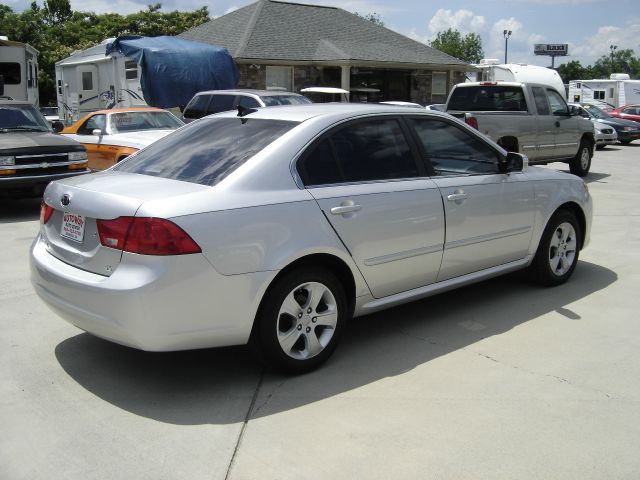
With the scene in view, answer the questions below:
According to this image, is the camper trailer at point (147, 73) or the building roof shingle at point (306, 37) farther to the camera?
the building roof shingle at point (306, 37)

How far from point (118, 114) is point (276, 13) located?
17858 mm

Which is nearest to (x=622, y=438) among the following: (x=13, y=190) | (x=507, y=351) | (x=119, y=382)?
(x=507, y=351)

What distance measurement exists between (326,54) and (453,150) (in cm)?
2164

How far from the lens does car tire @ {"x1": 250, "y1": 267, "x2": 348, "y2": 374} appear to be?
13.1 feet

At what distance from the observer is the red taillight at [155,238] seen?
143 inches

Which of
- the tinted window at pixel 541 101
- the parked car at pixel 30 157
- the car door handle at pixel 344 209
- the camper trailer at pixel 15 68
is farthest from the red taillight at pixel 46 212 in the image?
the camper trailer at pixel 15 68

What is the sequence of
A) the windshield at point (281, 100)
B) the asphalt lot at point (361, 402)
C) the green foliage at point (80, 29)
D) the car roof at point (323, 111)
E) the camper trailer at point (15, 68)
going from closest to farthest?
the asphalt lot at point (361, 402), the car roof at point (323, 111), the windshield at point (281, 100), the camper trailer at point (15, 68), the green foliage at point (80, 29)

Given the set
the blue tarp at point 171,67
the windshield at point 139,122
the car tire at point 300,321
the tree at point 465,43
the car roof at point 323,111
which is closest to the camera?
the car tire at point 300,321

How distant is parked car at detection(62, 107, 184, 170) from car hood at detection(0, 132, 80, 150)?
2.93ft

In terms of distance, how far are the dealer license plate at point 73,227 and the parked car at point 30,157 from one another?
6.06 metres

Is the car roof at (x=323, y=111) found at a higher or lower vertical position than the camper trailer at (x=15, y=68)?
A: lower

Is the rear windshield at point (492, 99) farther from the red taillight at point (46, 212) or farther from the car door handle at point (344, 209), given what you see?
the red taillight at point (46, 212)

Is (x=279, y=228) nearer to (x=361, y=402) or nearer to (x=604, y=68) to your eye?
(x=361, y=402)

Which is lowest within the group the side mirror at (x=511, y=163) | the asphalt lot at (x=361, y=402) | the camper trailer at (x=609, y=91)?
the asphalt lot at (x=361, y=402)
